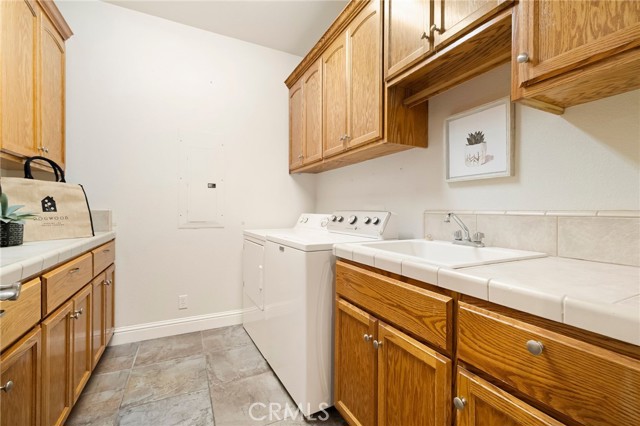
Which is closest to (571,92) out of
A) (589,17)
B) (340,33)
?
(589,17)

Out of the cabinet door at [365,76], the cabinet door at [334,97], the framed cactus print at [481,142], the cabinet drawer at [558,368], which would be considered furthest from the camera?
the cabinet door at [334,97]

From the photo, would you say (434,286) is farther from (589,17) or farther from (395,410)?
(589,17)

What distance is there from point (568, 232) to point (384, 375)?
33.8 inches

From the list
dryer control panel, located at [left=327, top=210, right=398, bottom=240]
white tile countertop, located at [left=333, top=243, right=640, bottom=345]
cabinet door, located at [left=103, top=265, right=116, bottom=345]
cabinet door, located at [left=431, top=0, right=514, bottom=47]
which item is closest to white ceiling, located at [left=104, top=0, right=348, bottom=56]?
cabinet door, located at [left=431, top=0, right=514, bottom=47]

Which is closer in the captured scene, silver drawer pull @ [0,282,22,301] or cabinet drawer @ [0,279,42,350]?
silver drawer pull @ [0,282,22,301]

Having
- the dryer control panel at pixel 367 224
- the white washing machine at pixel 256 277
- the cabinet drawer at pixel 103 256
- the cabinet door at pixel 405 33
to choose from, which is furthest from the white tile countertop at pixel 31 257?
the cabinet door at pixel 405 33

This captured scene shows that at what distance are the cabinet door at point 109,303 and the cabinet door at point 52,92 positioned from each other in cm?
86

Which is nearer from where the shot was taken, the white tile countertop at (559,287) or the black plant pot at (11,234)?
the white tile countertop at (559,287)

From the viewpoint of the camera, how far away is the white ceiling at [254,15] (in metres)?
2.15

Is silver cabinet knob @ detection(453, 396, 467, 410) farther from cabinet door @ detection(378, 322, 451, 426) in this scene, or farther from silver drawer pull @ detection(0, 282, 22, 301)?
silver drawer pull @ detection(0, 282, 22, 301)

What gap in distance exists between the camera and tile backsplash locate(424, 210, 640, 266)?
871 millimetres

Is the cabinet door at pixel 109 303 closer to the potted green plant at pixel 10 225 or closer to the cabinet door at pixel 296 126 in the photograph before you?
the potted green plant at pixel 10 225

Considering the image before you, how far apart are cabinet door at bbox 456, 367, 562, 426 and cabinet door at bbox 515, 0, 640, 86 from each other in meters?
0.87

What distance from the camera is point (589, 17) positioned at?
28.3 inches
